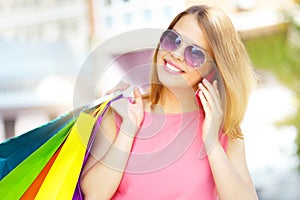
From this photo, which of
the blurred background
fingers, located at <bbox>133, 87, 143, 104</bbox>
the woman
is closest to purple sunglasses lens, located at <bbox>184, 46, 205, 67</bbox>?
the woman

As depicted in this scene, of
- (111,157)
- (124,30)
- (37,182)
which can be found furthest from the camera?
(124,30)

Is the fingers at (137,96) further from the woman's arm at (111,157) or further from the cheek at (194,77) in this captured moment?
the cheek at (194,77)

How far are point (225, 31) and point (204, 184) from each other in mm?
344

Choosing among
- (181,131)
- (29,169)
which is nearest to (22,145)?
(29,169)

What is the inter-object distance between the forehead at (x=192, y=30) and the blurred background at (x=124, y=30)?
11.9 ft

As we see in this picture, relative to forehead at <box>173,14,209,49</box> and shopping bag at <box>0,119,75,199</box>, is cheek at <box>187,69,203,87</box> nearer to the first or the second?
forehead at <box>173,14,209,49</box>

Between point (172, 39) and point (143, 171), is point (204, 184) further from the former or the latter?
point (172, 39)

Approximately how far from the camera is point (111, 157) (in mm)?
1227

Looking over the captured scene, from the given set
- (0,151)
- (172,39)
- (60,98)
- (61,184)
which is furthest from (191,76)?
(60,98)

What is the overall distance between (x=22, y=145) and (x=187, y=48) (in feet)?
1.58

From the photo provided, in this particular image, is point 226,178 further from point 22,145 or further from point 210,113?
point 22,145

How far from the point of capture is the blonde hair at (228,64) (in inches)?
49.4

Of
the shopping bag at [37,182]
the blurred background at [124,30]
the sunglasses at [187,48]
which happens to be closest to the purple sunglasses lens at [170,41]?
the sunglasses at [187,48]

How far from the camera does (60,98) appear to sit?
30.7ft
